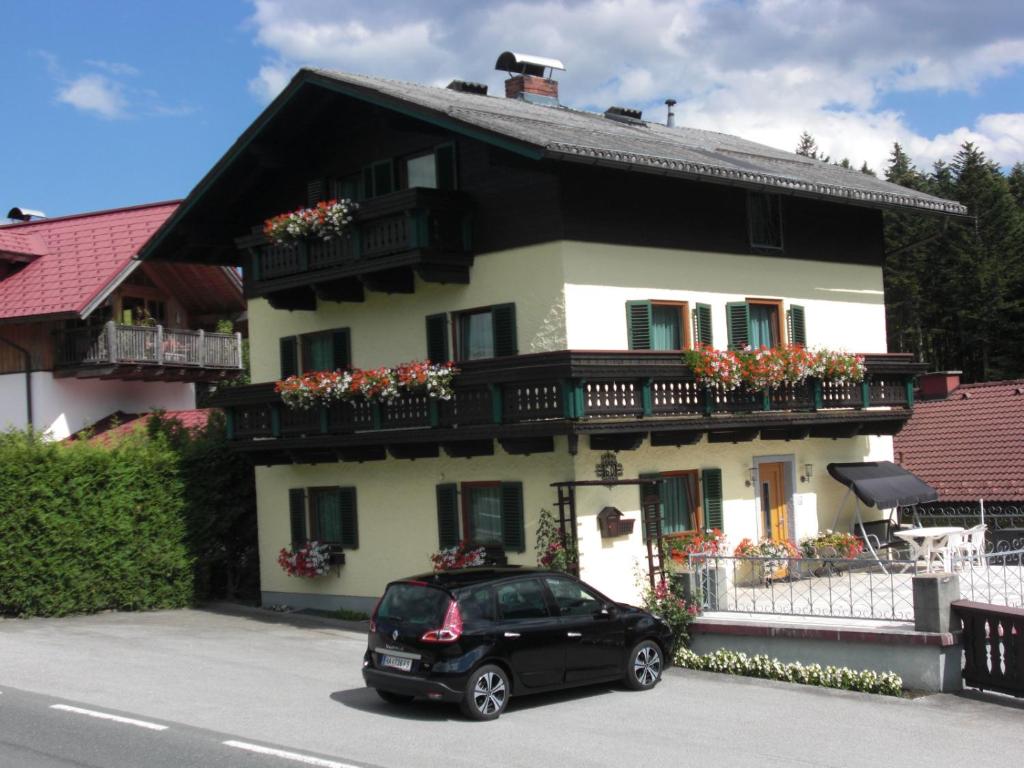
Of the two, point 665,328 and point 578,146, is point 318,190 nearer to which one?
point 578,146

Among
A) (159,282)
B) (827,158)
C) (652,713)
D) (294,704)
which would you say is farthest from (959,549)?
(827,158)

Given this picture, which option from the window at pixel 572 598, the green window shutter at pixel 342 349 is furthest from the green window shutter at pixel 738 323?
the window at pixel 572 598

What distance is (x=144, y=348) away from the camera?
31.8 meters

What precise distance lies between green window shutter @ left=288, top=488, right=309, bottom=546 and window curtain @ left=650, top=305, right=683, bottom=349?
7733 millimetres

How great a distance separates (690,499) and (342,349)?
697 centimetres

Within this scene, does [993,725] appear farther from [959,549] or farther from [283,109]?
[283,109]

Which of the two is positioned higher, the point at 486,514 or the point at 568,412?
the point at 568,412

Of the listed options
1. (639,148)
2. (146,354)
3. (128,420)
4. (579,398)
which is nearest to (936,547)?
(579,398)

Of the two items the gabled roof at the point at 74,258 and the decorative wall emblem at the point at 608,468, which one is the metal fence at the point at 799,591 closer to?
the decorative wall emblem at the point at 608,468

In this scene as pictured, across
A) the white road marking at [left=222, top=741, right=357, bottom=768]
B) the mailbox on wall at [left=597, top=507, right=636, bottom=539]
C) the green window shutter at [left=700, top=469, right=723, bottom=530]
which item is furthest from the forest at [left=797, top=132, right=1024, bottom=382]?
the white road marking at [left=222, top=741, right=357, bottom=768]

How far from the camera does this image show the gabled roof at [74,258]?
30.5 meters

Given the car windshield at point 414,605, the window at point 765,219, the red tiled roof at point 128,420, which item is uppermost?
the window at point 765,219

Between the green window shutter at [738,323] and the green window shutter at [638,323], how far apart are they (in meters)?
1.99

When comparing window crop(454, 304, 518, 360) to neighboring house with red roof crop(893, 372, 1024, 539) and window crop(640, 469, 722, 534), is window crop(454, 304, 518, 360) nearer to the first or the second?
window crop(640, 469, 722, 534)
